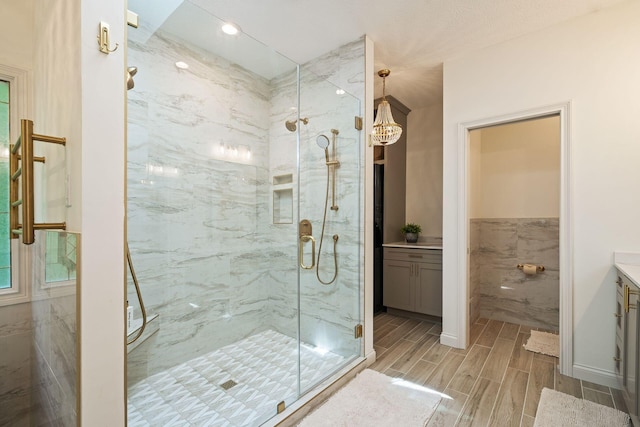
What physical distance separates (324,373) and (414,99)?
3.50 metres

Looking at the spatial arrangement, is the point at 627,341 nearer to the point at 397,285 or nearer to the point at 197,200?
the point at 397,285

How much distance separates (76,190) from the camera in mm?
983

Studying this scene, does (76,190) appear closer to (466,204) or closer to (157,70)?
(157,70)

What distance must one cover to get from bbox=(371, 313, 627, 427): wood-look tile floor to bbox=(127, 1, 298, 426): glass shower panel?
101 centimetres

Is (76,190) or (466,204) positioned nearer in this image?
(76,190)

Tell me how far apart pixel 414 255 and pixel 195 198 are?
8.40 ft

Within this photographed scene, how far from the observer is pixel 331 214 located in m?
2.60

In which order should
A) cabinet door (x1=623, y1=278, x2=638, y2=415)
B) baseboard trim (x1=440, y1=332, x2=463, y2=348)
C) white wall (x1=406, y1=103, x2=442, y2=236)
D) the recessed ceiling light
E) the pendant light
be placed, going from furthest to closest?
1. white wall (x1=406, y1=103, x2=442, y2=236)
2. the pendant light
3. baseboard trim (x1=440, y1=332, x2=463, y2=348)
4. the recessed ceiling light
5. cabinet door (x1=623, y1=278, x2=638, y2=415)

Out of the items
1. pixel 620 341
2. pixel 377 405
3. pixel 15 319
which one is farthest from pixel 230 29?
pixel 620 341

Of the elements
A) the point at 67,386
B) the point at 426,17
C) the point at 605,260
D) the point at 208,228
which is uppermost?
the point at 426,17

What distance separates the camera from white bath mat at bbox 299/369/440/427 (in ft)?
5.76

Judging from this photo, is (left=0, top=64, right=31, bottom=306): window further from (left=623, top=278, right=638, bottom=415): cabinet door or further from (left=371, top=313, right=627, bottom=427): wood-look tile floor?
(left=623, top=278, right=638, bottom=415): cabinet door

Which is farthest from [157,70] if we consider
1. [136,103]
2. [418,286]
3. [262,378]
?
[418,286]

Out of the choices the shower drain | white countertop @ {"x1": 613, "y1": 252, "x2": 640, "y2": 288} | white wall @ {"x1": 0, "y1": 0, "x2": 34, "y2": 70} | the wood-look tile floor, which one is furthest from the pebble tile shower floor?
white wall @ {"x1": 0, "y1": 0, "x2": 34, "y2": 70}
